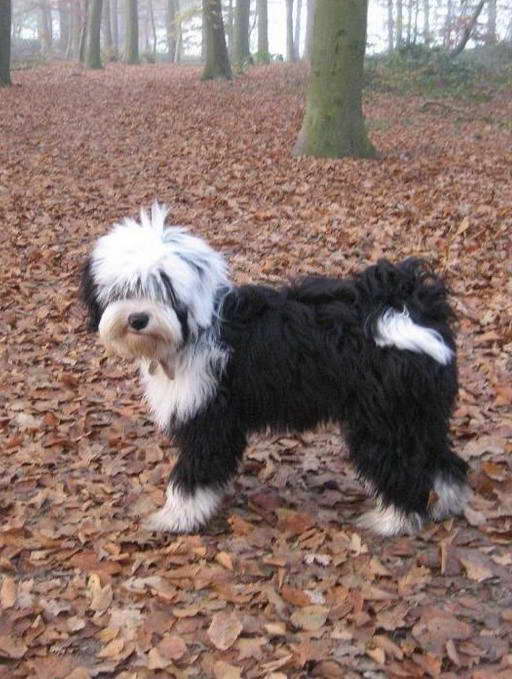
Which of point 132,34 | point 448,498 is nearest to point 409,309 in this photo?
point 448,498

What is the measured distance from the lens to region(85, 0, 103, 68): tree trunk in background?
30234 mm

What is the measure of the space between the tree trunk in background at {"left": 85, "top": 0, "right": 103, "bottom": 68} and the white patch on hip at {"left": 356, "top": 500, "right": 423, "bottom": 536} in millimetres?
29717

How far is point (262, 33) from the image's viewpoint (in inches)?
1315

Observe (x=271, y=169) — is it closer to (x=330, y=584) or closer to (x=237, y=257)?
(x=237, y=257)

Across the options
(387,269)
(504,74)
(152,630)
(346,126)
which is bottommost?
(152,630)

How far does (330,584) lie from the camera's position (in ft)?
12.1

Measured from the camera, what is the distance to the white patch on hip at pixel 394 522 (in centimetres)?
396

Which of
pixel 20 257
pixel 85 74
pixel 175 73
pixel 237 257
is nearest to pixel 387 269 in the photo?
pixel 237 257

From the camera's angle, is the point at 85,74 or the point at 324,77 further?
the point at 85,74

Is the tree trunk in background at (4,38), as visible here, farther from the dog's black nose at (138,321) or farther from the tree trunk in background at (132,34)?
the dog's black nose at (138,321)

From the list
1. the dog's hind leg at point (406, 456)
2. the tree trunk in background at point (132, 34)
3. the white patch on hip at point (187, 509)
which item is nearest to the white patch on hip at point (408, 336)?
the dog's hind leg at point (406, 456)

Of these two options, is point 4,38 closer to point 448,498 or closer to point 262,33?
point 262,33

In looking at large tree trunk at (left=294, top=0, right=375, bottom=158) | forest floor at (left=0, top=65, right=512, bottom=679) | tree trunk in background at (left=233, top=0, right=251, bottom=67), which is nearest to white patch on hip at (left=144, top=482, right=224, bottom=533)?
forest floor at (left=0, top=65, right=512, bottom=679)

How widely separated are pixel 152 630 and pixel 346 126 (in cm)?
978
